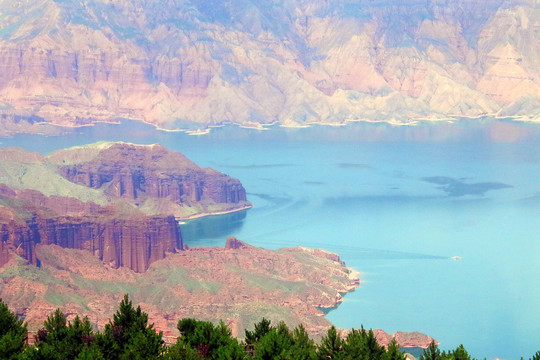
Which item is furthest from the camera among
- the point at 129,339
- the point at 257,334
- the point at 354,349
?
the point at 257,334

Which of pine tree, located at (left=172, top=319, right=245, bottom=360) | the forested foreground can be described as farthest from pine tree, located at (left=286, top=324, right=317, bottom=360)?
pine tree, located at (left=172, top=319, right=245, bottom=360)

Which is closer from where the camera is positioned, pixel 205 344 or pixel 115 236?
pixel 205 344

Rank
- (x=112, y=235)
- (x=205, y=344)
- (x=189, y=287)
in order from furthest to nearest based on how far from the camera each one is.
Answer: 1. (x=112, y=235)
2. (x=189, y=287)
3. (x=205, y=344)

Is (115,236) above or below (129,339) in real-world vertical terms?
below

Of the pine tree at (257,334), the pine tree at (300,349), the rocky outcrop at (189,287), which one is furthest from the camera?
the rocky outcrop at (189,287)

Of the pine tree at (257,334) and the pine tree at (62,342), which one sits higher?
the pine tree at (62,342)

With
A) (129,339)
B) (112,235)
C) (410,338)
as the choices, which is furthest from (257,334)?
(112,235)

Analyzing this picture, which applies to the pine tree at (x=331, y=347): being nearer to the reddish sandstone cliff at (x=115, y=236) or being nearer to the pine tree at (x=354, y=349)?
the pine tree at (x=354, y=349)

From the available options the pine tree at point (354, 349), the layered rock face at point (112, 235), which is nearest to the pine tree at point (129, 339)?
the pine tree at point (354, 349)

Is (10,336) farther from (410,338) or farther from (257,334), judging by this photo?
(410,338)

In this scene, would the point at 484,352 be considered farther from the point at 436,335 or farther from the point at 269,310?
the point at 269,310
